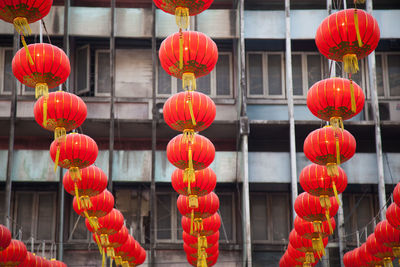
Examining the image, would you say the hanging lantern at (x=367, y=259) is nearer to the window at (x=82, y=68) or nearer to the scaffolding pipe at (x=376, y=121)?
the scaffolding pipe at (x=376, y=121)

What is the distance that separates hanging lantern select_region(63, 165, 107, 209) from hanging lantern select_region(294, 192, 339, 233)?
4137mm

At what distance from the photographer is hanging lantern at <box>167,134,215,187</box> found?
1252 centimetres

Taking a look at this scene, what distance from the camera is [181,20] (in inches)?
388

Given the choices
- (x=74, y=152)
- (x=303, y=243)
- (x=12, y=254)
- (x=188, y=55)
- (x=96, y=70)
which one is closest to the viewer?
(x=188, y=55)

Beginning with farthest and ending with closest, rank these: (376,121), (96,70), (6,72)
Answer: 1. (96,70)
2. (6,72)
3. (376,121)

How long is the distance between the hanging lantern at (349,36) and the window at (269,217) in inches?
480

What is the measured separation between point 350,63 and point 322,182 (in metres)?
3.42

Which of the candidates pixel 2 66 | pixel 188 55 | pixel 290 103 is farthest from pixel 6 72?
pixel 188 55

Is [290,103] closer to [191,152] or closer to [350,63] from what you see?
[191,152]

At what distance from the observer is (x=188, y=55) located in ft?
35.7

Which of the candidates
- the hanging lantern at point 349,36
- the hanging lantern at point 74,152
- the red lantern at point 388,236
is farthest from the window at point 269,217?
the hanging lantern at point 349,36

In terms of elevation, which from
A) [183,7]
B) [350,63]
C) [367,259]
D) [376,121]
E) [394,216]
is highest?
[376,121]

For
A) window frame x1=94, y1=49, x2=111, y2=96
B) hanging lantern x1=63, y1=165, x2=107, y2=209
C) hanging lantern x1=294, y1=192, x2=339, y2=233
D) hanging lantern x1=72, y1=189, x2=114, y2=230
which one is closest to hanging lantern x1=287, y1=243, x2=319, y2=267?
hanging lantern x1=294, y1=192, x2=339, y2=233

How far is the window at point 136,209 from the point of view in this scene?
2206 cm
